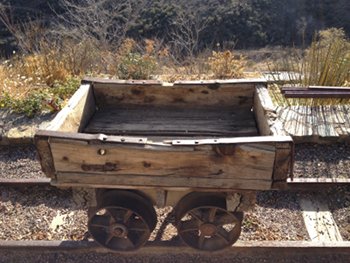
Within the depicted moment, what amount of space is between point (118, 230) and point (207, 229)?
767 millimetres

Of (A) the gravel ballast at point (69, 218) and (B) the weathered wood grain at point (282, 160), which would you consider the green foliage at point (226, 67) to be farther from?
(B) the weathered wood grain at point (282, 160)

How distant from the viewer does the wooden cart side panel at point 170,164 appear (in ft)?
9.63

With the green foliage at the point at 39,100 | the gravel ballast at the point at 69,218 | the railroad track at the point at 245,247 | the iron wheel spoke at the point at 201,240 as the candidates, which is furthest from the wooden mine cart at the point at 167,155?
the green foliage at the point at 39,100

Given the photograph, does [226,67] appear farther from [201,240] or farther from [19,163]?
[201,240]

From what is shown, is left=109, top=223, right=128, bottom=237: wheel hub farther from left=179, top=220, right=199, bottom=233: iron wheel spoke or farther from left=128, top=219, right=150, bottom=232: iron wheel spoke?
left=179, top=220, right=199, bottom=233: iron wheel spoke

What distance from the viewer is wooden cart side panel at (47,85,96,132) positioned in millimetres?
3359

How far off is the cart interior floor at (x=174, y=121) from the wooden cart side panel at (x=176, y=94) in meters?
0.06

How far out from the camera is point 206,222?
134 inches

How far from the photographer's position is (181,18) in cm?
1538

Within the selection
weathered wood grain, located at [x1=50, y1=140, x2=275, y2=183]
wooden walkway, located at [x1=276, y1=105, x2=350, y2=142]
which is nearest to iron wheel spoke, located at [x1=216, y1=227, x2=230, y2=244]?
weathered wood grain, located at [x1=50, y1=140, x2=275, y2=183]

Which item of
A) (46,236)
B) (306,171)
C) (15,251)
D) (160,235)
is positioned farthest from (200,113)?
(15,251)

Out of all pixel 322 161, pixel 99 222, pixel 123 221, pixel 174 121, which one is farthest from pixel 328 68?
pixel 99 222

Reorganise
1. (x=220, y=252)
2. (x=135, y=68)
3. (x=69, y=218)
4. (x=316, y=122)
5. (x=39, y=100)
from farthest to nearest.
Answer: (x=135, y=68) < (x=39, y=100) < (x=316, y=122) < (x=69, y=218) < (x=220, y=252)

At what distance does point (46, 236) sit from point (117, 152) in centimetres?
174
